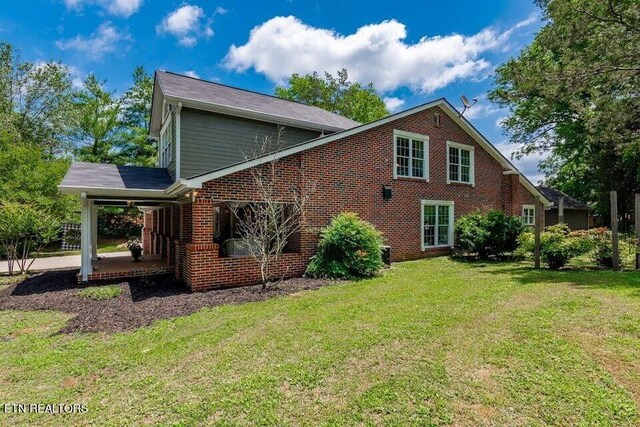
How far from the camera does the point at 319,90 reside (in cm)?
3338

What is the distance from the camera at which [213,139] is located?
1056 centimetres

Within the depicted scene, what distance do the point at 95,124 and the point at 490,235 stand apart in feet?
91.8

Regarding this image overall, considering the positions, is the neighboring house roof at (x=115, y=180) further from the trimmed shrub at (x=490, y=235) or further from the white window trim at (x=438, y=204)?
the trimmed shrub at (x=490, y=235)

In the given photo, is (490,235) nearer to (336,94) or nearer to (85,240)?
(85,240)

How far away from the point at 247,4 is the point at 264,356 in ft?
49.5

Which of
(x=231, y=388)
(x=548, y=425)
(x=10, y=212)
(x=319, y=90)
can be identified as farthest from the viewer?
(x=319, y=90)

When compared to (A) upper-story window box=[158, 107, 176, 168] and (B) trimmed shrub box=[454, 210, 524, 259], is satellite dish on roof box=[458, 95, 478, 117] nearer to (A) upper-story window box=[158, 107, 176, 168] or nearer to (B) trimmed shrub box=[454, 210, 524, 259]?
(B) trimmed shrub box=[454, 210, 524, 259]

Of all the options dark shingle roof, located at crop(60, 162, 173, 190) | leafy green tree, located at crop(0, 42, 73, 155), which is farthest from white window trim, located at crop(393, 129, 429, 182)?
leafy green tree, located at crop(0, 42, 73, 155)

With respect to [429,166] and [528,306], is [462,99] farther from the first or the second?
[528,306]

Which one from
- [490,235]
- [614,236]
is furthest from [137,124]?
[614,236]

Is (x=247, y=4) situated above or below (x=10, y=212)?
above

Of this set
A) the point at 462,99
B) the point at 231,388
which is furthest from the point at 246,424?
the point at 462,99

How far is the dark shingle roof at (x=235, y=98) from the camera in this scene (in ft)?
34.2

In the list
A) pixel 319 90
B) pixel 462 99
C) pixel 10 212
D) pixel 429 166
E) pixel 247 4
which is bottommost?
pixel 10 212
